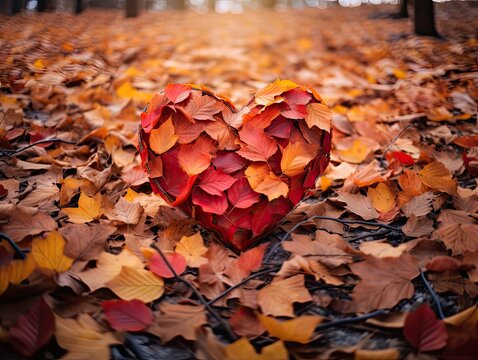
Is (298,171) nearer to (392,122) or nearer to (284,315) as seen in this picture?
(284,315)

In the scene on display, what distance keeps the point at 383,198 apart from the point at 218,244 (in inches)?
24.2

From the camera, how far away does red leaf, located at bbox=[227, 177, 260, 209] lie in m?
1.15

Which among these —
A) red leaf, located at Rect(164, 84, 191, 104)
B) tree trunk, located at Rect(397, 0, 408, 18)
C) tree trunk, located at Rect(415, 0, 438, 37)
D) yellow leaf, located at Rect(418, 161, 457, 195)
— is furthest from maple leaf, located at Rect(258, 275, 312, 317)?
tree trunk, located at Rect(397, 0, 408, 18)

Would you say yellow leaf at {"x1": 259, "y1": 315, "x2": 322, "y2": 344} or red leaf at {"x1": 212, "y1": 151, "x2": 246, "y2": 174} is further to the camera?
red leaf at {"x1": 212, "y1": 151, "x2": 246, "y2": 174}

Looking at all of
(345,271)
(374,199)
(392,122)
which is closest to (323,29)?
(392,122)

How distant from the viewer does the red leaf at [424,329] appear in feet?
2.71

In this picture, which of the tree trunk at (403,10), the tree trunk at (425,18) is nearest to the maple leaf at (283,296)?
the tree trunk at (425,18)

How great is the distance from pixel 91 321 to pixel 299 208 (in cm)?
80

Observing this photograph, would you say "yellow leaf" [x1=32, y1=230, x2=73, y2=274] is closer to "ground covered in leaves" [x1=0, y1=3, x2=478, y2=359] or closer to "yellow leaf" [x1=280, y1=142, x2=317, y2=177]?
"ground covered in leaves" [x1=0, y1=3, x2=478, y2=359]

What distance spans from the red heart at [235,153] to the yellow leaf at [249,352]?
415 mm

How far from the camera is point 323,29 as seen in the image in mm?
5758

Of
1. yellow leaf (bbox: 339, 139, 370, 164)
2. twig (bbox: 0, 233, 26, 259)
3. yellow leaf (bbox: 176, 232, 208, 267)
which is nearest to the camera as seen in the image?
twig (bbox: 0, 233, 26, 259)

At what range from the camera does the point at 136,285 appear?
990mm

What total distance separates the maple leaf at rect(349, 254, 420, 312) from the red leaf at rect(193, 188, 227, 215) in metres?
0.39
